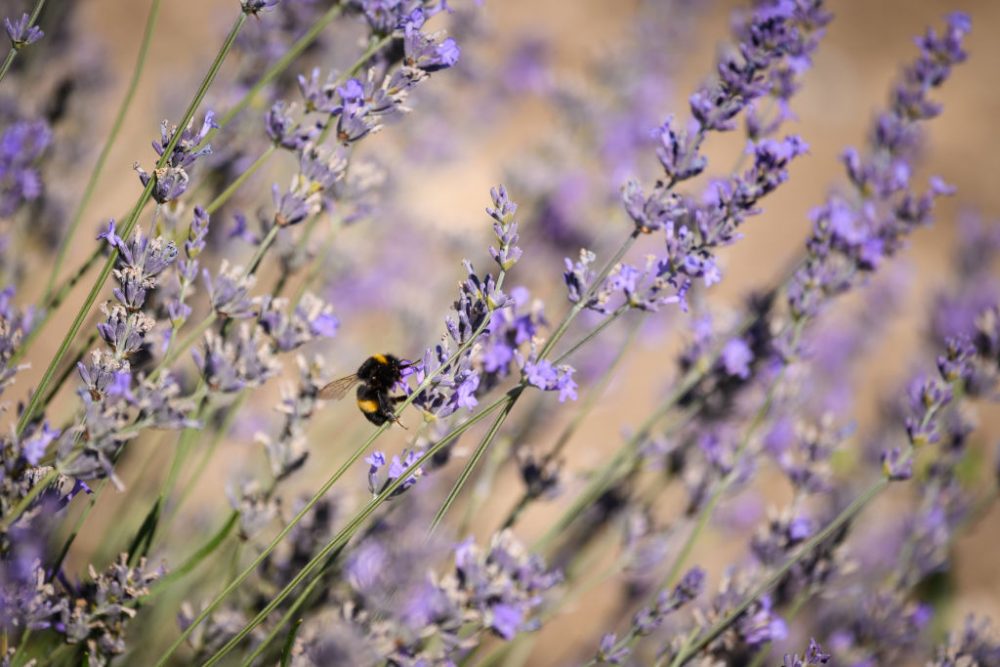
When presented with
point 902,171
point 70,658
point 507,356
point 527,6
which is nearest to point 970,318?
point 902,171

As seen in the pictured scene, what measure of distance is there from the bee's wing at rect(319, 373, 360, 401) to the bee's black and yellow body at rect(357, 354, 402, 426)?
3 cm

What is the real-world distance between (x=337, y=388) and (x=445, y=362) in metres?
0.52

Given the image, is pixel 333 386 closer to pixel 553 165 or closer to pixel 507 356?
pixel 507 356

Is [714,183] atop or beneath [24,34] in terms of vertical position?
beneath

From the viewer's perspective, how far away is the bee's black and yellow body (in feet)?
5.73

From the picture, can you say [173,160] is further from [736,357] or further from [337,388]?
[736,357]

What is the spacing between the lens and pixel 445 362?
1.30m

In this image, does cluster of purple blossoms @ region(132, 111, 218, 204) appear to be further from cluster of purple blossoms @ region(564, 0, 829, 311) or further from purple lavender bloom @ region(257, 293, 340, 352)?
cluster of purple blossoms @ region(564, 0, 829, 311)

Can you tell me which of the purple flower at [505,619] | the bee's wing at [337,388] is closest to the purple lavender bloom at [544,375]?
the purple flower at [505,619]

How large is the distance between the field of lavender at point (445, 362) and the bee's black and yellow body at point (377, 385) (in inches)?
0.5

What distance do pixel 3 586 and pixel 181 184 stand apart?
717mm

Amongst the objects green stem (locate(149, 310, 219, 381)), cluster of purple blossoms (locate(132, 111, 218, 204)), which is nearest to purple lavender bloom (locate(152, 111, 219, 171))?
cluster of purple blossoms (locate(132, 111, 218, 204))

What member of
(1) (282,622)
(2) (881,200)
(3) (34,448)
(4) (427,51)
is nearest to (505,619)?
(1) (282,622)

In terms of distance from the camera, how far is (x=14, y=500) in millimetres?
1213
